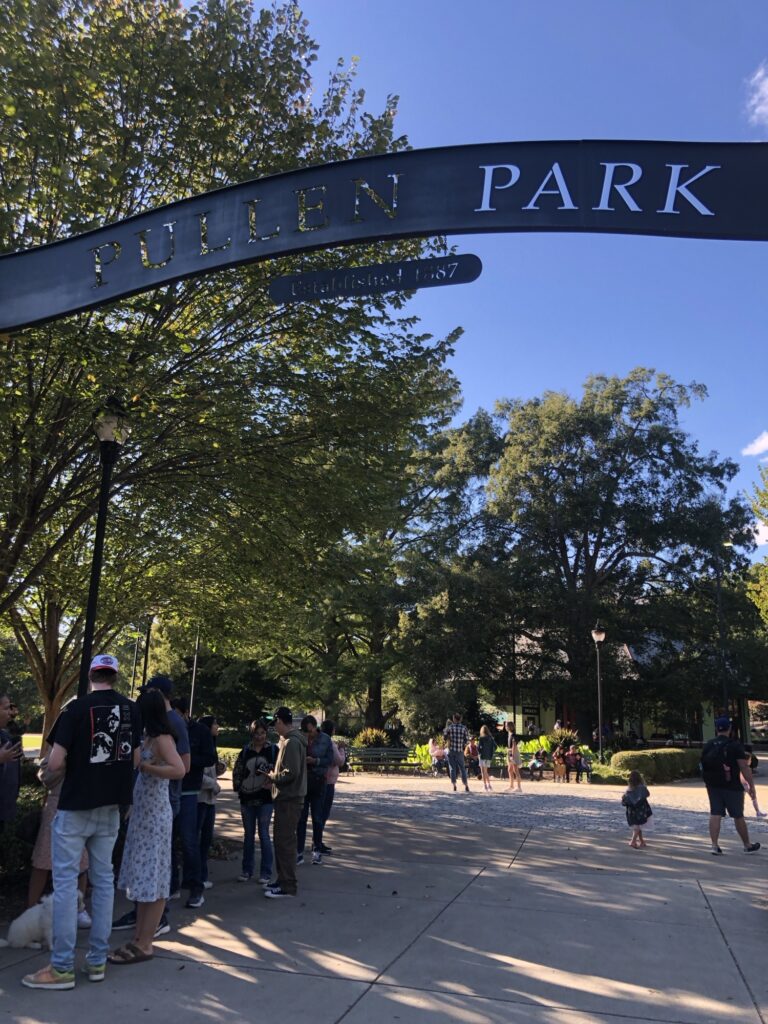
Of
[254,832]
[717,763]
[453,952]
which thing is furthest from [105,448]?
[717,763]

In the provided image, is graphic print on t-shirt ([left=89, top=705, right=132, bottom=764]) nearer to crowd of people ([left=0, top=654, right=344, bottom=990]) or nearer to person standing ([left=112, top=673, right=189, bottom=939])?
crowd of people ([left=0, top=654, right=344, bottom=990])

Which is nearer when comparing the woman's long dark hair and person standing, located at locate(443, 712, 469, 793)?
the woman's long dark hair

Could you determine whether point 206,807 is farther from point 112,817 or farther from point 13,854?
point 112,817

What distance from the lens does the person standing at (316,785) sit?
845 cm

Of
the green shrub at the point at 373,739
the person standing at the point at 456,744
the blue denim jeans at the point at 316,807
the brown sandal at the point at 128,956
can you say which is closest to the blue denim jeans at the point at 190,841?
the brown sandal at the point at 128,956

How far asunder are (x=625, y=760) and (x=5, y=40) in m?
21.4

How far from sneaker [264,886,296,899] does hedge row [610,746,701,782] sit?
1613 centimetres

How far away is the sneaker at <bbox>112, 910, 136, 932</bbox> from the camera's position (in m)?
5.74

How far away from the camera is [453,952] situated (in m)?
5.26

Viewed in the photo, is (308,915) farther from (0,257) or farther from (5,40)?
(5,40)

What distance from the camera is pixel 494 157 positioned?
4500mm

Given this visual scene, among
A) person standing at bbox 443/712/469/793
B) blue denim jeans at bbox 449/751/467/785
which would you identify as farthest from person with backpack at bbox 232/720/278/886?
blue denim jeans at bbox 449/751/467/785

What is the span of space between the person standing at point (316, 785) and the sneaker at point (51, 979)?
4.08 meters

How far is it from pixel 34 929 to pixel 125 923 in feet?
2.93
